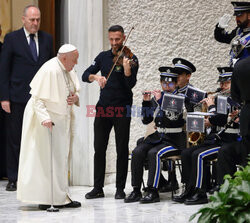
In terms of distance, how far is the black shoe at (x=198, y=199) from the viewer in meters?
6.86

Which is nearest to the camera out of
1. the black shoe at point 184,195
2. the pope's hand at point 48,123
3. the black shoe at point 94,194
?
the pope's hand at point 48,123

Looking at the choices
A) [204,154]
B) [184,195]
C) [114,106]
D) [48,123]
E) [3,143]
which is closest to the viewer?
[48,123]

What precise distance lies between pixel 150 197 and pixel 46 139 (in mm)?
1284

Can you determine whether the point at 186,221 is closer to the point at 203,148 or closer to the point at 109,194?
the point at 203,148

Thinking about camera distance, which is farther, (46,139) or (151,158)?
(151,158)

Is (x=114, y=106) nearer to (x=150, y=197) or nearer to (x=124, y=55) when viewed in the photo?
(x=124, y=55)

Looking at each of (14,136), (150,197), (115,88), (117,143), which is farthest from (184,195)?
(14,136)

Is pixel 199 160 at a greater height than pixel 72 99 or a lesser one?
lesser

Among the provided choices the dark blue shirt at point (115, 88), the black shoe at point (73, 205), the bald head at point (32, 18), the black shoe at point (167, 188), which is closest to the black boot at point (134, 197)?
the black shoe at point (73, 205)

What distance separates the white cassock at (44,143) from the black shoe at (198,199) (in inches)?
49.7

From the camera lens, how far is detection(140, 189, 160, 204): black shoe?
705cm

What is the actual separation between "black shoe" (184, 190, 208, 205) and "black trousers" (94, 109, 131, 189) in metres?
0.84

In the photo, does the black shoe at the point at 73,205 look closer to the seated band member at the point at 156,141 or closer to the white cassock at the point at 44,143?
the white cassock at the point at 44,143

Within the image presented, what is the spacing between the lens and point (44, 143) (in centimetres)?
666
